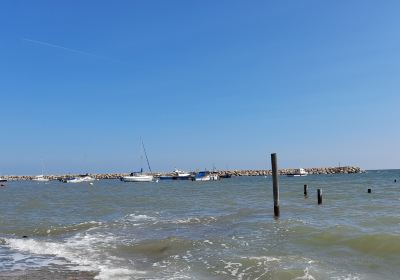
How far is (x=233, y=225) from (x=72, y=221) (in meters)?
9.97

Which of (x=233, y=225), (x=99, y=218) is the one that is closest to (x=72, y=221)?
(x=99, y=218)

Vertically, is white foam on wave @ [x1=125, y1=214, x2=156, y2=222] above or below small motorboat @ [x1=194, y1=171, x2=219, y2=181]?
below

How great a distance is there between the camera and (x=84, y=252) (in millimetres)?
16859

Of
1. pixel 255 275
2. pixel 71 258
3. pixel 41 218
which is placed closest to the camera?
pixel 255 275

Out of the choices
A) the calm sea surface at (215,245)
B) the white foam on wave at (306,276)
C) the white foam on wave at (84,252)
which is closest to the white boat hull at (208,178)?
the calm sea surface at (215,245)

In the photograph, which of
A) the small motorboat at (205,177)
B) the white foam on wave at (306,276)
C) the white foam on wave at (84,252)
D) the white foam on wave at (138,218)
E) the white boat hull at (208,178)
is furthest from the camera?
the small motorboat at (205,177)

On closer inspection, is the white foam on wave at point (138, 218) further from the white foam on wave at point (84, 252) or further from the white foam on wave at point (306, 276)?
the white foam on wave at point (306, 276)

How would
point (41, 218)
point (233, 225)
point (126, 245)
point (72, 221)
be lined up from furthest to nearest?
point (41, 218)
point (72, 221)
point (233, 225)
point (126, 245)

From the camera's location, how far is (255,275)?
1264 centimetres

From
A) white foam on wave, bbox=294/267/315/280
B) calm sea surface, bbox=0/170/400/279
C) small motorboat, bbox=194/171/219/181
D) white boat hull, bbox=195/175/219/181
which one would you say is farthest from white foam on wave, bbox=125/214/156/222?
small motorboat, bbox=194/171/219/181

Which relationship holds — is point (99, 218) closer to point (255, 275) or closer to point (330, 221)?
point (330, 221)

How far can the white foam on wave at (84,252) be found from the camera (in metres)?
13.2

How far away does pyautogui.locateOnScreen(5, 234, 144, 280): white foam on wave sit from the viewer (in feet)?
43.3

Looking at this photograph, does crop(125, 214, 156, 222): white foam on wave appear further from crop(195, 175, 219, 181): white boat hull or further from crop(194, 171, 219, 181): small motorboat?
crop(194, 171, 219, 181): small motorboat
